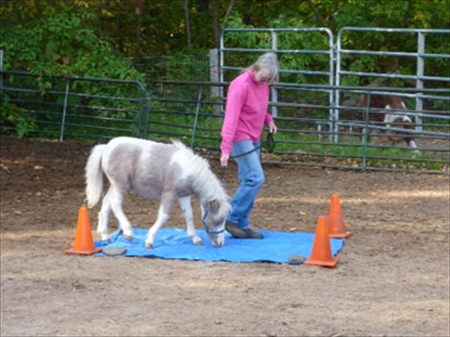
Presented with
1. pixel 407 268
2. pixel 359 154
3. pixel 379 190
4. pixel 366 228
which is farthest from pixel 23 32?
pixel 407 268

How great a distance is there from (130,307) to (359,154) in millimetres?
7925

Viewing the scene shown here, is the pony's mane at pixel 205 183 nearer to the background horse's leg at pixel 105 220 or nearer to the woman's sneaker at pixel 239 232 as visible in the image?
the woman's sneaker at pixel 239 232

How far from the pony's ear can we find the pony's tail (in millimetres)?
1071

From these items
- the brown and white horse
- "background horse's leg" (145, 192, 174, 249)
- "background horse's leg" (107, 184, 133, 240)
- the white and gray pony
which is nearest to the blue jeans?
the white and gray pony

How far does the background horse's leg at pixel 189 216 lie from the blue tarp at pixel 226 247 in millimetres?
62

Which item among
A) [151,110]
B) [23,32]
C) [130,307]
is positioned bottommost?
[130,307]

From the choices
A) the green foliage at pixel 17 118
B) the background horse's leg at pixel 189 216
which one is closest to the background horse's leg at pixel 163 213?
the background horse's leg at pixel 189 216

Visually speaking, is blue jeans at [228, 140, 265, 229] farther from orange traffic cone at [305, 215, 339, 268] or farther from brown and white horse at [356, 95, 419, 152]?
brown and white horse at [356, 95, 419, 152]

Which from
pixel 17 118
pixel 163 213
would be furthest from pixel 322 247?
pixel 17 118

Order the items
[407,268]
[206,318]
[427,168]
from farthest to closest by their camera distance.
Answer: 1. [427,168]
2. [407,268]
3. [206,318]

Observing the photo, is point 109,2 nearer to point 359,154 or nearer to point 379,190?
point 359,154

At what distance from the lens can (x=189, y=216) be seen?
9.39m

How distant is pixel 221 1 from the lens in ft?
77.9

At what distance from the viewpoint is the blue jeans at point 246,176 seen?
30.7 feet
